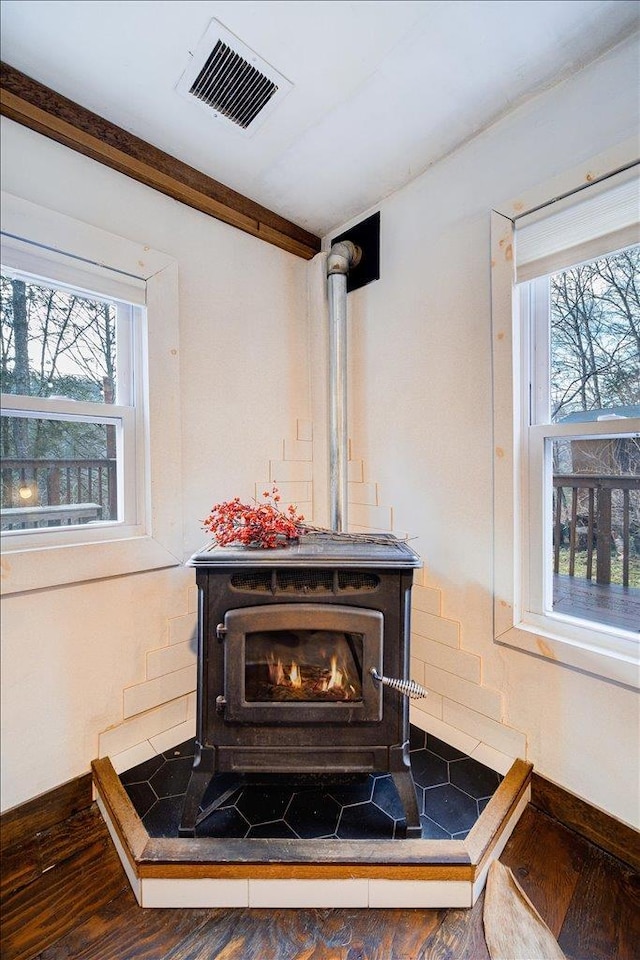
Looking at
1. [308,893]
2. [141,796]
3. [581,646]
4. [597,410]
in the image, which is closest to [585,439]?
[597,410]

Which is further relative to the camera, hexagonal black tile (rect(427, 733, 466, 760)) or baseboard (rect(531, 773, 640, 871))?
hexagonal black tile (rect(427, 733, 466, 760))

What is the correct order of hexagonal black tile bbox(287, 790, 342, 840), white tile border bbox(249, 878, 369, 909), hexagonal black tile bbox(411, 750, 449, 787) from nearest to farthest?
white tile border bbox(249, 878, 369, 909) < hexagonal black tile bbox(287, 790, 342, 840) < hexagonal black tile bbox(411, 750, 449, 787)

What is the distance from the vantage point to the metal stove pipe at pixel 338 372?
1.95 metres

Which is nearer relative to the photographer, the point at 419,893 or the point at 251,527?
the point at 419,893

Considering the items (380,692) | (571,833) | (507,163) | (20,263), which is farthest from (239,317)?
(571,833)

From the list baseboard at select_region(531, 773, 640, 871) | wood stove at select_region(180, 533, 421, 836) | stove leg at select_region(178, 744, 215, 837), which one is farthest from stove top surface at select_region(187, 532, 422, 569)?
baseboard at select_region(531, 773, 640, 871)

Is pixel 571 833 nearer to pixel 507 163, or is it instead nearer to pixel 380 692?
pixel 380 692

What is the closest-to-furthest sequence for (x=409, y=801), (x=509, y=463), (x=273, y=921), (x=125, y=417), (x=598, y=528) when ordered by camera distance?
(x=273, y=921)
(x=409, y=801)
(x=598, y=528)
(x=509, y=463)
(x=125, y=417)

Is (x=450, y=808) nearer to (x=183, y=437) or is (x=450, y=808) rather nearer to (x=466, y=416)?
(x=466, y=416)

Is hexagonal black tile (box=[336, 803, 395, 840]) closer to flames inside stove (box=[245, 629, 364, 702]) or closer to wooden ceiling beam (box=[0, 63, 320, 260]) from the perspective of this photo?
flames inside stove (box=[245, 629, 364, 702])

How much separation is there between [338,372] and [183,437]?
0.80m

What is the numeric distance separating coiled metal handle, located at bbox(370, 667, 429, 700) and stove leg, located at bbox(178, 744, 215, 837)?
558 millimetres

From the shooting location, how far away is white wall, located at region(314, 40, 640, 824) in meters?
1.30

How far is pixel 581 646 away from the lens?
Answer: 4.41 ft
